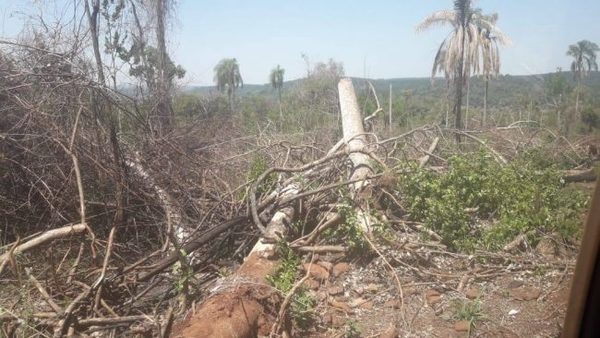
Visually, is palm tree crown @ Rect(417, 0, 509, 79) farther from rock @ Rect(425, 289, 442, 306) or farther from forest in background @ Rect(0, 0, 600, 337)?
rock @ Rect(425, 289, 442, 306)

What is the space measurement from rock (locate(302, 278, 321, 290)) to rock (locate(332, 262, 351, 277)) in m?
0.28

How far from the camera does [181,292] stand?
3615mm

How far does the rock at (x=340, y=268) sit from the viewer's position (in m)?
4.18

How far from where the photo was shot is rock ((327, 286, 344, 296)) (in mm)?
3857

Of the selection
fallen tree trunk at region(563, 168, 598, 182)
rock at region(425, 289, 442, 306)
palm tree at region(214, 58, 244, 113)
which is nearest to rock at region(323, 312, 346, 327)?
rock at region(425, 289, 442, 306)

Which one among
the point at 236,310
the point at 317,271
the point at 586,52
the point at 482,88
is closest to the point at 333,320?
the point at 317,271

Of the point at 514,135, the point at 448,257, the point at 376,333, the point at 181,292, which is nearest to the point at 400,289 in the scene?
the point at 376,333

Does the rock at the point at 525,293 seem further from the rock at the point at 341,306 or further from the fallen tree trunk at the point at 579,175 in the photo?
the fallen tree trunk at the point at 579,175

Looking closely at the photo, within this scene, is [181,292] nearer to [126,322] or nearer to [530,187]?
[126,322]


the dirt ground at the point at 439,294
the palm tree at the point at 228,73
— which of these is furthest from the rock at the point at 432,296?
the palm tree at the point at 228,73

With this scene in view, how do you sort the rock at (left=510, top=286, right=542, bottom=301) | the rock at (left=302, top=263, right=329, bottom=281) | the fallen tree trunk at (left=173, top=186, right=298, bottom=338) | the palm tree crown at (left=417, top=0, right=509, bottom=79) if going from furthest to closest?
the palm tree crown at (left=417, top=0, right=509, bottom=79)
the rock at (left=302, top=263, right=329, bottom=281)
the rock at (left=510, top=286, right=542, bottom=301)
the fallen tree trunk at (left=173, top=186, right=298, bottom=338)

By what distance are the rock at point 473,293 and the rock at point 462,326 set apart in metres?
0.40

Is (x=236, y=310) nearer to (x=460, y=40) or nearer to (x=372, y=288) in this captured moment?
(x=372, y=288)

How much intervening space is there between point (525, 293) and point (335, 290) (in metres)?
1.52
